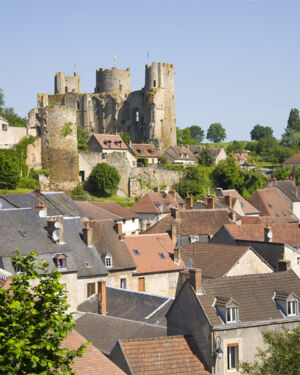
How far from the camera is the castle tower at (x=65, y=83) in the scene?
96.2 meters

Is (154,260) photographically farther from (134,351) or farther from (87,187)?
(87,187)

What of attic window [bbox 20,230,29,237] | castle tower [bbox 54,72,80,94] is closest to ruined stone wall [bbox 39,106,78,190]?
attic window [bbox 20,230,29,237]

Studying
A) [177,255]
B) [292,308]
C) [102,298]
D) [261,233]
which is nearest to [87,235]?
[177,255]

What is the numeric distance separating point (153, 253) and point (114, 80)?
57710 mm

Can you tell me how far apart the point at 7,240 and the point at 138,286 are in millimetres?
8664

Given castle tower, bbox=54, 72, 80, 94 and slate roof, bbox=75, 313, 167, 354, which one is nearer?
slate roof, bbox=75, 313, 167, 354

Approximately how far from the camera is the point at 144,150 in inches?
3179

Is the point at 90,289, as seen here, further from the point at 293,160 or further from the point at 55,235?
the point at 293,160

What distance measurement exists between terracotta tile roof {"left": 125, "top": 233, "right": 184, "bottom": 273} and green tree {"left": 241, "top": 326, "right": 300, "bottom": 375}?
1719 centimetres

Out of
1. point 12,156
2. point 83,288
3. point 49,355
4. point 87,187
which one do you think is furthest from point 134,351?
point 87,187

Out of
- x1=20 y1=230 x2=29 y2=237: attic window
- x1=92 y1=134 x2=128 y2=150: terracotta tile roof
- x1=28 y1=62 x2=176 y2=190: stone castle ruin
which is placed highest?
x1=28 y1=62 x2=176 y2=190: stone castle ruin

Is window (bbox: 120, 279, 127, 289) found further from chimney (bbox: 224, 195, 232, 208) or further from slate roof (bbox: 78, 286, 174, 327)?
chimney (bbox: 224, 195, 232, 208)

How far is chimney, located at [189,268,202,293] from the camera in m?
22.1

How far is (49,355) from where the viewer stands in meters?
12.8
